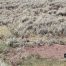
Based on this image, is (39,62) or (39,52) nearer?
(39,62)

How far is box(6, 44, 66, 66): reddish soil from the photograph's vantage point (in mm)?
12164

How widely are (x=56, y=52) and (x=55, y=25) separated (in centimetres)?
577

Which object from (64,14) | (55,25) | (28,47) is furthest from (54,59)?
(64,14)

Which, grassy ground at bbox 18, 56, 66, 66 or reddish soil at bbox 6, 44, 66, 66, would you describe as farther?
reddish soil at bbox 6, 44, 66, 66

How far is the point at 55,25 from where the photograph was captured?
18469mm

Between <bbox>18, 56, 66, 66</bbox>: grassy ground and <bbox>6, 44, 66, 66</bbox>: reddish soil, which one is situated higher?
<bbox>18, 56, 66, 66</bbox>: grassy ground

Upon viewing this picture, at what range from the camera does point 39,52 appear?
13.0 m

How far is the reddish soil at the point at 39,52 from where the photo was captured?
12.2 meters

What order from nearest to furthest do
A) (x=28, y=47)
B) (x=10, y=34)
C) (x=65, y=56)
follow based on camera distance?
1. (x=65, y=56)
2. (x=28, y=47)
3. (x=10, y=34)

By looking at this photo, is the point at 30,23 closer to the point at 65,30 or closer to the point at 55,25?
the point at 55,25

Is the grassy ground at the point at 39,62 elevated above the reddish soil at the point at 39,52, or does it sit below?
above

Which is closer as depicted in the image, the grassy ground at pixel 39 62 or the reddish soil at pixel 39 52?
the grassy ground at pixel 39 62

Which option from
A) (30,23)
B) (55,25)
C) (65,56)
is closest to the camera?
(65,56)

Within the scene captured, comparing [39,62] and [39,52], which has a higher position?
[39,62]
